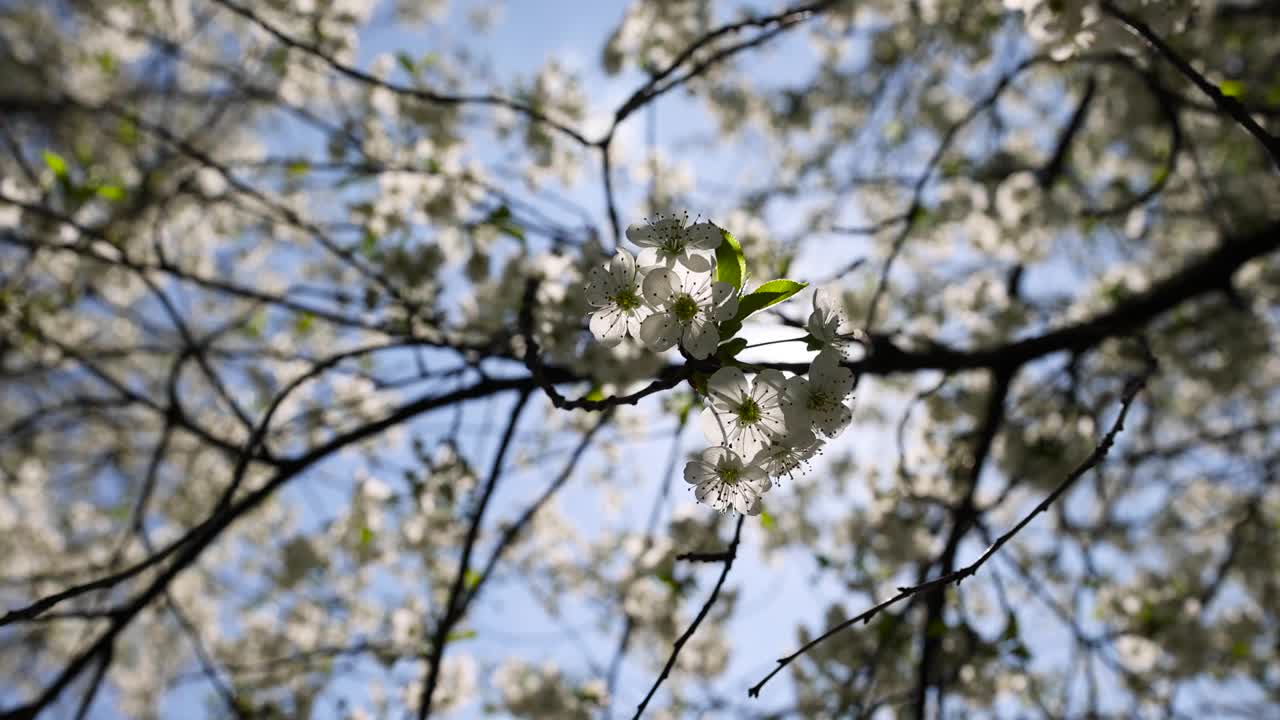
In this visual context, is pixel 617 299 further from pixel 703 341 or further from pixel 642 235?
pixel 703 341

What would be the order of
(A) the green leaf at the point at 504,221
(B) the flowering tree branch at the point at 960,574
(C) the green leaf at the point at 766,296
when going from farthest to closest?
(A) the green leaf at the point at 504,221, (C) the green leaf at the point at 766,296, (B) the flowering tree branch at the point at 960,574

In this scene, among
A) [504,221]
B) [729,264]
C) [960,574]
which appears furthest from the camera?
[504,221]

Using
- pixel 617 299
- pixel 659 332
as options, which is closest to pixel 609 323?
pixel 617 299

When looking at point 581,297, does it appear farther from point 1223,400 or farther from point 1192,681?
point 1223,400

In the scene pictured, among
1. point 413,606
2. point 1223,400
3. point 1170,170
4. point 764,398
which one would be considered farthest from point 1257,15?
point 413,606

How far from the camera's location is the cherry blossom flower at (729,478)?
134cm

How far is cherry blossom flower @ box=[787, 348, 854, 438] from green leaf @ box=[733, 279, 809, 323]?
0.39 feet

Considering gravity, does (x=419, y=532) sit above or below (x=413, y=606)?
above

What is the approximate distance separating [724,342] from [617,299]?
218mm

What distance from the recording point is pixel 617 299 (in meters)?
1.37

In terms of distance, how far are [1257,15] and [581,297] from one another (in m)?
5.13

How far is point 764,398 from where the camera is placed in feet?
4.18

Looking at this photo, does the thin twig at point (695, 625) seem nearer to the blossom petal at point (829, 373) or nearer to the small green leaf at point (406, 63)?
the blossom petal at point (829, 373)

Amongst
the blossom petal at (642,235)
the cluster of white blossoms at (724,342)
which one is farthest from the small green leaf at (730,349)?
the blossom petal at (642,235)
